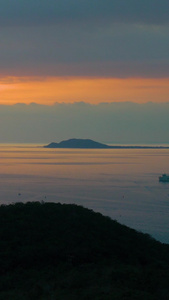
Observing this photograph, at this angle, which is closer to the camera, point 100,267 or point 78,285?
point 78,285

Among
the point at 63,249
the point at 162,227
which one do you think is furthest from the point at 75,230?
the point at 162,227

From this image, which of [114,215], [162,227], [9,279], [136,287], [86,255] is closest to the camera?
[136,287]

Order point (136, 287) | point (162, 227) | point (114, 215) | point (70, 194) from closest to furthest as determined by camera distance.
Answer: point (136, 287)
point (162, 227)
point (114, 215)
point (70, 194)

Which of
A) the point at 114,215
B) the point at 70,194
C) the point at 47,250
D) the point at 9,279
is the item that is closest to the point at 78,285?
the point at 9,279

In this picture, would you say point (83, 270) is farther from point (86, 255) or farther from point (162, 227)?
point (162, 227)

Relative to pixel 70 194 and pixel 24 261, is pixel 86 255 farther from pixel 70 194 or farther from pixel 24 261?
pixel 70 194

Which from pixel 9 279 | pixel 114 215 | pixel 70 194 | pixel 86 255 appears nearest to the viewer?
A: pixel 9 279
